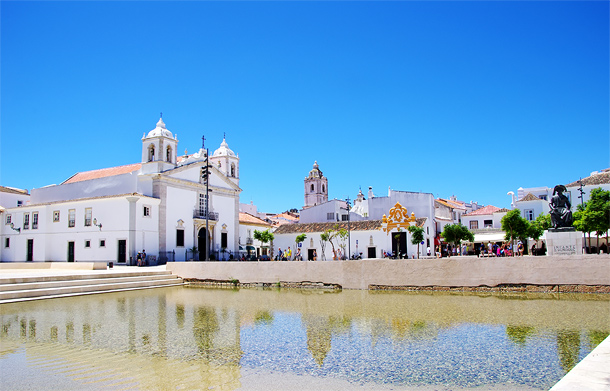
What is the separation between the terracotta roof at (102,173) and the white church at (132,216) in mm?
139

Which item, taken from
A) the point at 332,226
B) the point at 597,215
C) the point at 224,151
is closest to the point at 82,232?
the point at 224,151

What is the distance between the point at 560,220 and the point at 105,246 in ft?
80.2

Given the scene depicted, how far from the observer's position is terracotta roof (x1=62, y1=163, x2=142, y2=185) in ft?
111

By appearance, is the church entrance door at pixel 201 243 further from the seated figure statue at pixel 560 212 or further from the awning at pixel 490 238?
the seated figure statue at pixel 560 212

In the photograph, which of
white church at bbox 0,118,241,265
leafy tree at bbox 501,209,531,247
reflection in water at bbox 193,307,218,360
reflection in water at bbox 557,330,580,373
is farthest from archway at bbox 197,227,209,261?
reflection in water at bbox 557,330,580,373

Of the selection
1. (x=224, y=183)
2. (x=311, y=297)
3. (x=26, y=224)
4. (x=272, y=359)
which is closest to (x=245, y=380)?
(x=272, y=359)

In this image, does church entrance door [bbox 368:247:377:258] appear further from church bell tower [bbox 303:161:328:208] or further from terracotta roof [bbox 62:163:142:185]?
church bell tower [bbox 303:161:328:208]

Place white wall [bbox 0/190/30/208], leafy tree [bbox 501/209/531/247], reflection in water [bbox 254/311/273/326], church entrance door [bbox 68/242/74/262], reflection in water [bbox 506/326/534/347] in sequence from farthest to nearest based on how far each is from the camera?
white wall [bbox 0/190/30/208]
church entrance door [bbox 68/242/74/262]
leafy tree [bbox 501/209/531/247]
reflection in water [bbox 254/311/273/326]
reflection in water [bbox 506/326/534/347]

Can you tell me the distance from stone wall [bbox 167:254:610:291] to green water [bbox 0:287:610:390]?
1040 mm

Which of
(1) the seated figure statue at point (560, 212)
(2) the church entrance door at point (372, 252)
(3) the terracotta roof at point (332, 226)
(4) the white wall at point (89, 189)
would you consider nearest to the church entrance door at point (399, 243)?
(3) the terracotta roof at point (332, 226)

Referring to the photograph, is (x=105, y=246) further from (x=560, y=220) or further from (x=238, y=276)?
(x=560, y=220)

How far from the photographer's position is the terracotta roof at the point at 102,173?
111 feet

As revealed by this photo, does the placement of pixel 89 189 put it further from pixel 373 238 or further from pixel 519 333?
pixel 519 333

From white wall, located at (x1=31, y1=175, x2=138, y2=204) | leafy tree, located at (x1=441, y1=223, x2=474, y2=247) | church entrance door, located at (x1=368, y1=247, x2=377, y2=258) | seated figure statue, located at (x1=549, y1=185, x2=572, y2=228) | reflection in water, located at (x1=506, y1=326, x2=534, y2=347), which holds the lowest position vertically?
reflection in water, located at (x1=506, y1=326, x2=534, y2=347)
